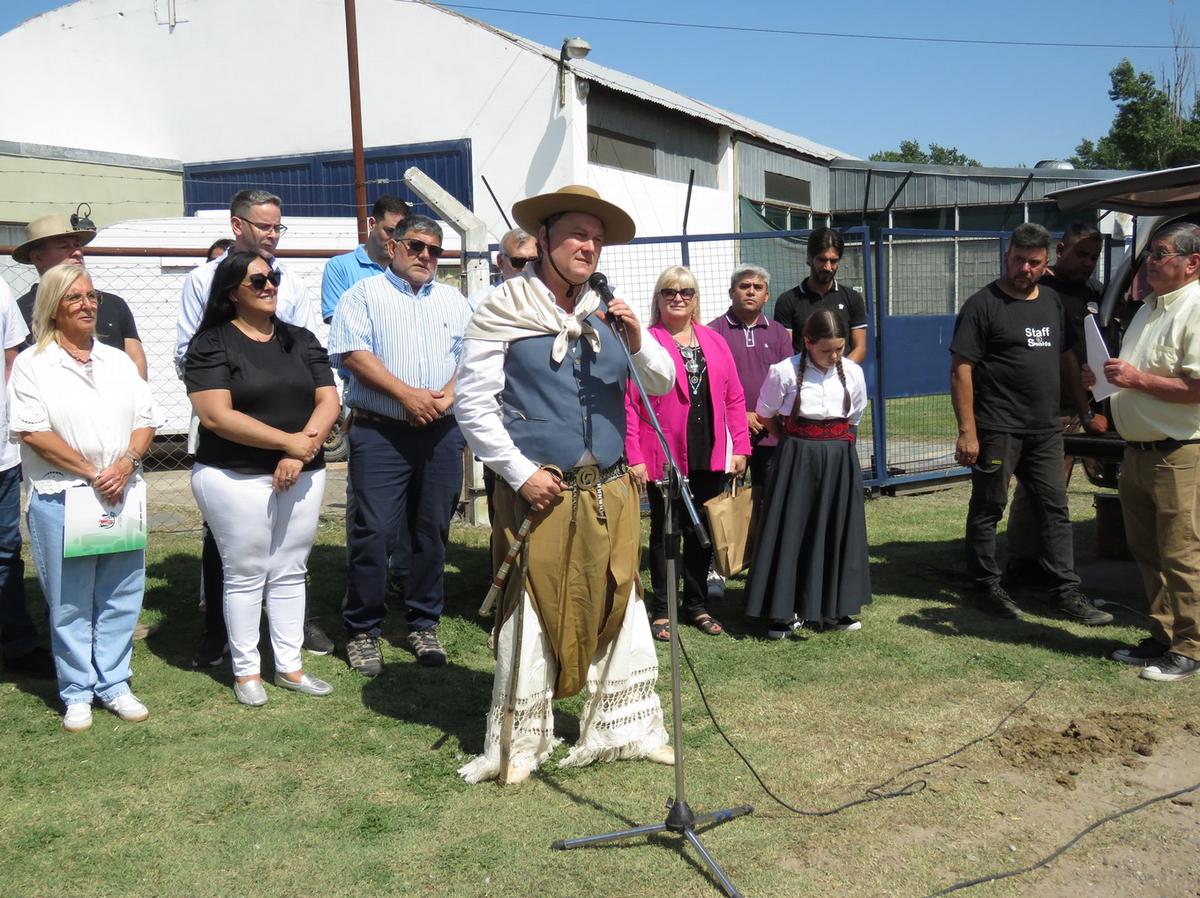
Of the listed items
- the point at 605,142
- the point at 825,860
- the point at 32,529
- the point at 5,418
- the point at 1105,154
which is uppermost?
the point at 1105,154

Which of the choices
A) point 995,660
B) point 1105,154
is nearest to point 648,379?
point 995,660

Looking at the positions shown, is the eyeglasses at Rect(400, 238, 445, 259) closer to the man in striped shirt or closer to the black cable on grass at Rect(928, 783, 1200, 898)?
the man in striped shirt

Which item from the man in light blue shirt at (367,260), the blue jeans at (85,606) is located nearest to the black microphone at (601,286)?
the blue jeans at (85,606)

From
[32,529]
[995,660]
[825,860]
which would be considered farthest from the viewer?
[995,660]

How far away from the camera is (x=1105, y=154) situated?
38.3 metres

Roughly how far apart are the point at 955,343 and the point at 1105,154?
122 feet

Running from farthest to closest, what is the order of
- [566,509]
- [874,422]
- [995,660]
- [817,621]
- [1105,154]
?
1. [1105,154]
2. [874,422]
3. [817,621]
4. [995,660]
5. [566,509]

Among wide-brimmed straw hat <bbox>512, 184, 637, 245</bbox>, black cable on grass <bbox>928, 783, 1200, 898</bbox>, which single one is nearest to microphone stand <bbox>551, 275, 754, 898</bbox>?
wide-brimmed straw hat <bbox>512, 184, 637, 245</bbox>

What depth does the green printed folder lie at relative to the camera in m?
4.50

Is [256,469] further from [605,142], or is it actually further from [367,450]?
[605,142]

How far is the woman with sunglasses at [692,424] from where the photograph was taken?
226 inches

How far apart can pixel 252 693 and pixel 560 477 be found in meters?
1.99

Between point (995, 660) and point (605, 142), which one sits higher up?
point (605, 142)

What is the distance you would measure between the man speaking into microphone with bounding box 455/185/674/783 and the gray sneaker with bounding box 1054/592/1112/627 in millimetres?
3083
